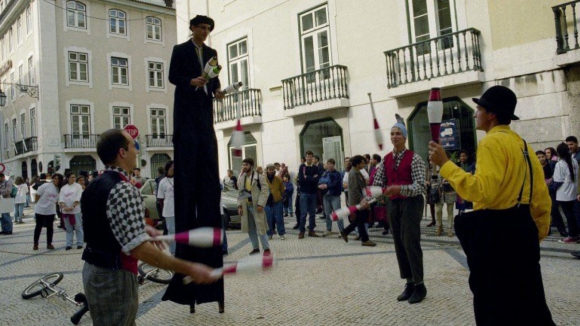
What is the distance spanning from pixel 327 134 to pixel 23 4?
2630 centimetres

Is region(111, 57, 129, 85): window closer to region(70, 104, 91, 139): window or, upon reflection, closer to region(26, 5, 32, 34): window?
region(70, 104, 91, 139): window

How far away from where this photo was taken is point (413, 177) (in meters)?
5.14

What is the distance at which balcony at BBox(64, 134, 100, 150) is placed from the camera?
1144 inches

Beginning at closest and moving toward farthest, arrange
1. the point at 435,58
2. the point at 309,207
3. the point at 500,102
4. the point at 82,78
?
the point at 500,102 → the point at 309,207 → the point at 435,58 → the point at 82,78

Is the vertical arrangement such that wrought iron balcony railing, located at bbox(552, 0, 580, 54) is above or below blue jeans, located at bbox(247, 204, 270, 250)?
above

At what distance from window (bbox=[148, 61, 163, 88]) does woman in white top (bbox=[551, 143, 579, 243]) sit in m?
29.9

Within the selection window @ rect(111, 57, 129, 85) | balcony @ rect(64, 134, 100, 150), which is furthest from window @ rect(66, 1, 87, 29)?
balcony @ rect(64, 134, 100, 150)

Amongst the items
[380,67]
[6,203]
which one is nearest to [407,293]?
[380,67]

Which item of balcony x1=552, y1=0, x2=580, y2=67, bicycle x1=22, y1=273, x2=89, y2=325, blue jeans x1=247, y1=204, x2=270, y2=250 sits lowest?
bicycle x1=22, y1=273, x2=89, y2=325

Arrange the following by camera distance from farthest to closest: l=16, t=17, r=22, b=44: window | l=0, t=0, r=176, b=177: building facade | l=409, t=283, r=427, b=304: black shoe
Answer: l=16, t=17, r=22, b=44: window, l=0, t=0, r=176, b=177: building facade, l=409, t=283, r=427, b=304: black shoe

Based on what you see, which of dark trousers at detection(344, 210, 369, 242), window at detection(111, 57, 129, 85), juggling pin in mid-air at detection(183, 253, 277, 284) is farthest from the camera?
window at detection(111, 57, 129, 85)

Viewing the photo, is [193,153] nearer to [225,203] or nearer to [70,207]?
[70,207]

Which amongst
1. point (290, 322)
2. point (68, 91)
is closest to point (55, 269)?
point (290, 322)

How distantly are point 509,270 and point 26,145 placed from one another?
34.2 metres
